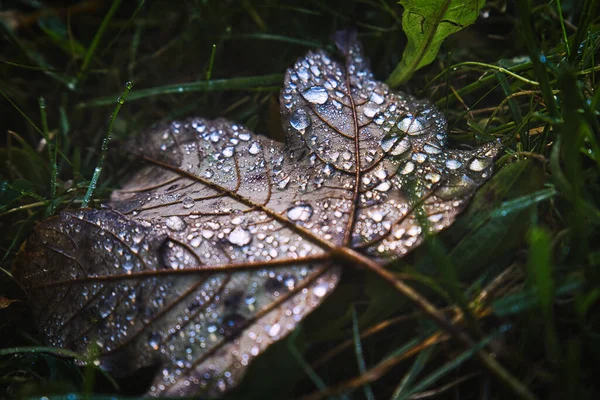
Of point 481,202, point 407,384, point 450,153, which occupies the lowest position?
point 407,384

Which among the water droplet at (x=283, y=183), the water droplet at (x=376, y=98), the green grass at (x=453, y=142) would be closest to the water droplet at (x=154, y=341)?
the green grass at (x=453, y=142)

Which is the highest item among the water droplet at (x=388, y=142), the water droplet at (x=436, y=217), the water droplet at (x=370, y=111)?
the water droplet at (x=370, y=111)

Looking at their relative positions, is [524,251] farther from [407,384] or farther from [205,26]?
[205,26]

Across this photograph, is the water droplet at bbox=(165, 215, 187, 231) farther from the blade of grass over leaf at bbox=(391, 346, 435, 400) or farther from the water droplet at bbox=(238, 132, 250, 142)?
the blade of grass over leaf at bbox=(391, 346, 435, 400)

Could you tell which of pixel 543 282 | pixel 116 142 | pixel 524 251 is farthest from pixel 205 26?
pixel 543 282

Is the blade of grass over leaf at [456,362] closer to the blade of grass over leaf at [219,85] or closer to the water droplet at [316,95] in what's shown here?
the water droplet at [316,95]

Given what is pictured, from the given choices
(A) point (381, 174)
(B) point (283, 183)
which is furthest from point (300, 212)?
(A) point (381, 174)

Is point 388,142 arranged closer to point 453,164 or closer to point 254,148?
point 453,164
